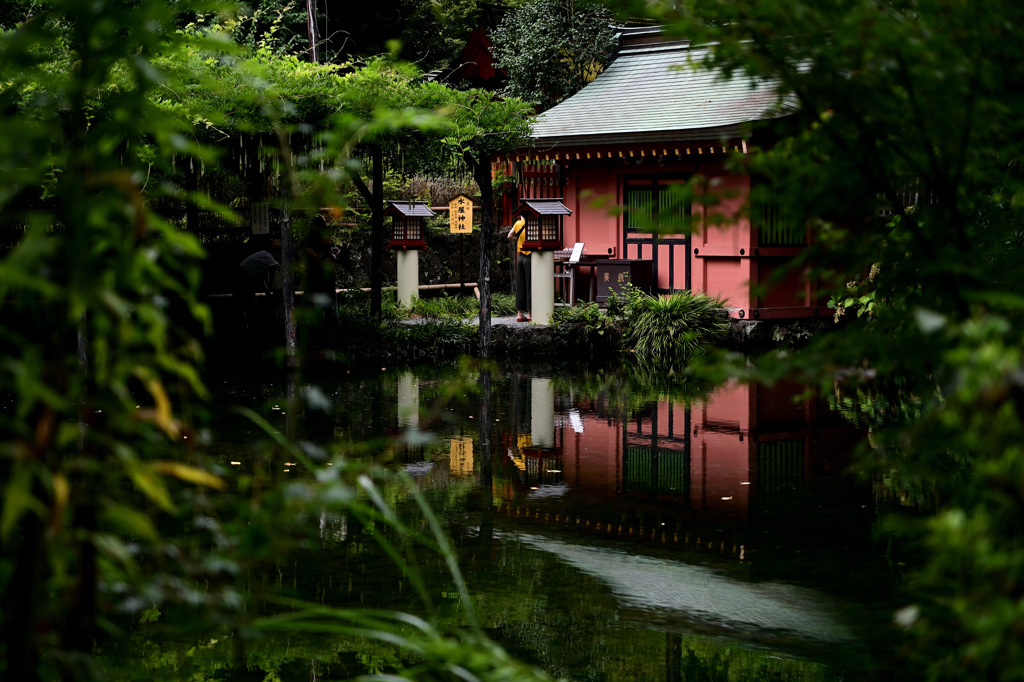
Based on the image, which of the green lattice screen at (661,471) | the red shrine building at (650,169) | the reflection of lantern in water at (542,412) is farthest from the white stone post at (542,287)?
the green lattice screen at (661,471)

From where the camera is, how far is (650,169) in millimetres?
19906

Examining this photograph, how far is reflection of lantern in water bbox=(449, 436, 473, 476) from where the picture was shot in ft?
29.1

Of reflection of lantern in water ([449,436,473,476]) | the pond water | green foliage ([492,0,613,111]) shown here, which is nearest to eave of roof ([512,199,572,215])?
the pond water

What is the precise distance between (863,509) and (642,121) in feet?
42.4

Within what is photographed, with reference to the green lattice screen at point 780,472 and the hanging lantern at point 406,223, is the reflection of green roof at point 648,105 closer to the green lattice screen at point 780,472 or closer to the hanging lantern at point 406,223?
the hanging lantern at point 406,223

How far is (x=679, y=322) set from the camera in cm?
1708

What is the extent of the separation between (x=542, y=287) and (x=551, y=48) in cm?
813

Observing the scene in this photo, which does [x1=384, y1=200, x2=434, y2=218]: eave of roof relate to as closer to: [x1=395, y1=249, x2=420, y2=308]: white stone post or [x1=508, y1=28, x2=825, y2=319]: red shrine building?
[x1=395, y1=249, x2=420, y2=308]: white stone post

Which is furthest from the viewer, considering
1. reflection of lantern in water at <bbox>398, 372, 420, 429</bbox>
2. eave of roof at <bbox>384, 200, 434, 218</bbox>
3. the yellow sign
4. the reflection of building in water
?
the yellow sign

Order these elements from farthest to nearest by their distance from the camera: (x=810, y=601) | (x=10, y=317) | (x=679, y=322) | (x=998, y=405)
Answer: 1. (x=679, y=322)
2. (x=10, y=317)
3. (x=810, y=601)
4. (x=998, y=405)

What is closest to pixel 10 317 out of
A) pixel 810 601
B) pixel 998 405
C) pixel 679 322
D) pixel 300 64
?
pixel 300 64

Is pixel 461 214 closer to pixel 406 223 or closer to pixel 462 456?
pixel 406 223

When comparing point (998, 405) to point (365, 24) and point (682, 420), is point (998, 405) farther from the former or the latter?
point (365, 24)

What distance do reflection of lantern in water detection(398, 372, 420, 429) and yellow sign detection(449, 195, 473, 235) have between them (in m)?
4.92
